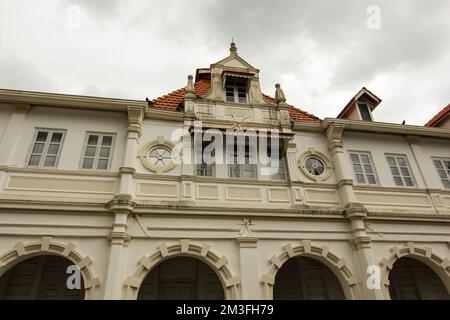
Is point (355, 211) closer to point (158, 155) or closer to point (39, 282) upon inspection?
point (158, 155)

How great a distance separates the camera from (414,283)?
10.0 metres

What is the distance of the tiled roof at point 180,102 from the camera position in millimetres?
10695

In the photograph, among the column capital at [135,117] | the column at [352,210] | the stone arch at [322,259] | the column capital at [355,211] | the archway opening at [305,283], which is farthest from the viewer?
the archway opening at [305,283]

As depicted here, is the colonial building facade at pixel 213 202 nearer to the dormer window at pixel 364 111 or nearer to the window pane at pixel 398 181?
the window pane at pixel 398 181

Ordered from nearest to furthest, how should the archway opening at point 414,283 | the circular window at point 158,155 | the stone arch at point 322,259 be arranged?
the stone arch at point 322,259, the circular window at point 158,155, the archway opening at point 414,283

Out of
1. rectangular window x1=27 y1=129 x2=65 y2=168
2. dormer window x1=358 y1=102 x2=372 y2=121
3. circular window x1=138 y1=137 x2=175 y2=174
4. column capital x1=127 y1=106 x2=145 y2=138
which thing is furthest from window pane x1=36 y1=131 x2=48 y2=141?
dormer window x1=358 y1=102 x2=372 y2=121

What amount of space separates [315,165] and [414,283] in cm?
548

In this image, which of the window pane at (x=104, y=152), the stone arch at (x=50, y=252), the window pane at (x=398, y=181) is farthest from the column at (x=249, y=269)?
the window pane at (x=398, y=181)

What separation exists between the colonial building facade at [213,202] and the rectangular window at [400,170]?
1.7 inches

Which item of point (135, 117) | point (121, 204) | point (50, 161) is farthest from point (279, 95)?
point (50, 161)

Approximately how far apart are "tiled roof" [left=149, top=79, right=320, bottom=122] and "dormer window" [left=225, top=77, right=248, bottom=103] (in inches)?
34.3

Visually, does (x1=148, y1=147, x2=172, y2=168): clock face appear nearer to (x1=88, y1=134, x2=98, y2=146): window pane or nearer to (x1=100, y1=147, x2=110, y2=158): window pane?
(x1=100, y1=147, x2=110, y2=158): window pane

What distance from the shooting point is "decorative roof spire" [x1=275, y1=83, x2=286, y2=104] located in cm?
1106

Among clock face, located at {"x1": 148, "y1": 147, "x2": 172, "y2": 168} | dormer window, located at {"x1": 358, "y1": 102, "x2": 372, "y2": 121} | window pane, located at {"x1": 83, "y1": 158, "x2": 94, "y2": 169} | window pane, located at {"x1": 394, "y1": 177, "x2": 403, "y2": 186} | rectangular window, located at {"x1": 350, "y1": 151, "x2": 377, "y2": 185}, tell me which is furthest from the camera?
dormer window, located at {"x1": 358, "y1": 102, "x2": 372, "y2": 121}
